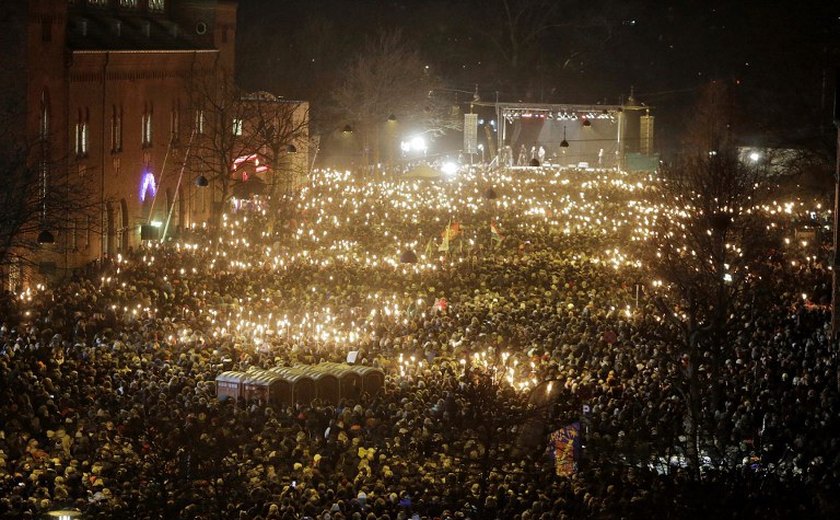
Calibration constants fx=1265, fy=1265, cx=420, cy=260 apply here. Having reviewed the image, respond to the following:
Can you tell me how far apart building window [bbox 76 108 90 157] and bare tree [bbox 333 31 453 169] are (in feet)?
120

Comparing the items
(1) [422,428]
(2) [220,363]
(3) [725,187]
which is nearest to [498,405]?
(1) [422,428]

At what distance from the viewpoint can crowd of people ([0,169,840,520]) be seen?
53.0 feet

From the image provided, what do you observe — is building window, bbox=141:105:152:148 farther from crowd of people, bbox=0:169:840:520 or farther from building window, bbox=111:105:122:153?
crowd of people, bbox=0:169:840:520

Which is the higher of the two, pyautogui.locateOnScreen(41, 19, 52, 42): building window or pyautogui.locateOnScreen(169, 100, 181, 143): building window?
pyautogui.locateOnScreen(41, 19, 52, 42): building window

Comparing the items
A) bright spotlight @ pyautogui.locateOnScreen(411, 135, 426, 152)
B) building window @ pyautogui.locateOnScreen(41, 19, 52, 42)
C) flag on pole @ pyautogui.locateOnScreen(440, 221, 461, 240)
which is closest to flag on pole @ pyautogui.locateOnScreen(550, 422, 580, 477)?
flag on pole @ pyautogui.locateOnScreen(440, 221, 461, 240)

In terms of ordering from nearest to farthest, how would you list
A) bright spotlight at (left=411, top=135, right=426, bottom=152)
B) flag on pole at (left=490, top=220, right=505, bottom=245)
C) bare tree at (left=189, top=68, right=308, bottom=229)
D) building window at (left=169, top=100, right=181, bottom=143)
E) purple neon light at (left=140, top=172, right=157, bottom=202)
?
flag on pole at (left=490, top=220, right=505, bottom=245)
purple neon light at (left=140, top=172, right=157, bottom=202)
bare tree at (left=189, top=68, right=308, bottom=229)
building window at (left=169, top=100, right=181, bottom=143)
bright spotlight at (left=411, top=135, right=426, bottom=152)

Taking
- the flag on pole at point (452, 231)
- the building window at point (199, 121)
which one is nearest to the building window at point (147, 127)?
the building window at point (199, 121)

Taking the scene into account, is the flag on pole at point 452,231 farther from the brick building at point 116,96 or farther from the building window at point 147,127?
the building window at point 147,127

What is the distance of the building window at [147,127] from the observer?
4312 centimetres

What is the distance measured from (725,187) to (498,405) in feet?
37.7

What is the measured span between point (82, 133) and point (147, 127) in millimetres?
6422

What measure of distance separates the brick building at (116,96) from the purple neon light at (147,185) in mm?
45

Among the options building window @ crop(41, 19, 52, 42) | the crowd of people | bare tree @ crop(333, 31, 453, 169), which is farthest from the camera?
bare tree @ crop(333, 31, 453, 169)

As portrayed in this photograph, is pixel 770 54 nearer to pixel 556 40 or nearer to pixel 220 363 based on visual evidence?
pixel 220 363
